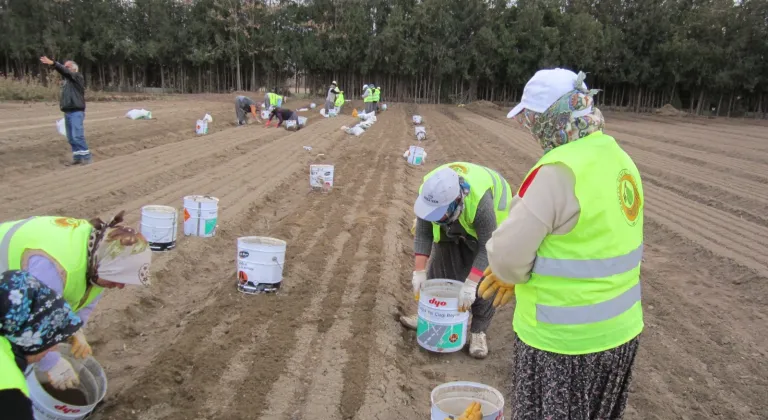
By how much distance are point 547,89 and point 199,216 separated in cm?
484

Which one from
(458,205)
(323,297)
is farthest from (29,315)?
(323,297)

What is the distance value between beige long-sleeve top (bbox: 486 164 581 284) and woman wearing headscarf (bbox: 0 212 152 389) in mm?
1726

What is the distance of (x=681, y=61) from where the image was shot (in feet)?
111

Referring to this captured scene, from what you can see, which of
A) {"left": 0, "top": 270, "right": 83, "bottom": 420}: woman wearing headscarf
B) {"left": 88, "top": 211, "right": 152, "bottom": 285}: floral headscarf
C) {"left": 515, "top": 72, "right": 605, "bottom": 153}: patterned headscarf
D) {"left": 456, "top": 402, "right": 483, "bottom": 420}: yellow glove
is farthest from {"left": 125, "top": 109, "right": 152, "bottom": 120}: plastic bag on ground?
{"left": 515, "top": 72, "right": 605, "bottom": 153}: patterned headscarf

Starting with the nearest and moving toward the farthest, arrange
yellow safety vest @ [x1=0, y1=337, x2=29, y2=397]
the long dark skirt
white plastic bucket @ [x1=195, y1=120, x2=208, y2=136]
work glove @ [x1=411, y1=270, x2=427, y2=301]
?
1. yellow safety vest @ [x1=0, y1=337, x2=29, y2=397]
2. the long dark skirt
3. work glove @ [x1=411, y1=270, x2=427, y2=301]
4. white plastic bucket @ [x1=195, y1=120, x2=208, y2=136]

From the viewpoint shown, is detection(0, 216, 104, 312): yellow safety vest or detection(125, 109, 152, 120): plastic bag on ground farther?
detection(125, 109, 152, 120): plastic bag on ground

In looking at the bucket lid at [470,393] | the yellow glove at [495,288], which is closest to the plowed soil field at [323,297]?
the bucket lid at [470,393]

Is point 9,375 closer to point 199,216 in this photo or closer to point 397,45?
point 199,216

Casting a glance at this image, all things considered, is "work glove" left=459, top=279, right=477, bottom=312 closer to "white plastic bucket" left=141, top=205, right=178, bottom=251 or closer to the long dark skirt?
the long dark skirt

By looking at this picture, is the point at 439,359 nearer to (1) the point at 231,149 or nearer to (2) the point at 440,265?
(2) the point at 440,265

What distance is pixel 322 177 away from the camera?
29.2ft

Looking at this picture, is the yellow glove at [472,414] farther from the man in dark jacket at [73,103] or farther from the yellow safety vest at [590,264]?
the man in dark jacket at [73,103]

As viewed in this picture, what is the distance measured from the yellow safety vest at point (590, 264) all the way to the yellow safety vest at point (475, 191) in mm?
1399

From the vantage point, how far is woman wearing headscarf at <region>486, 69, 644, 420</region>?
1835mm
